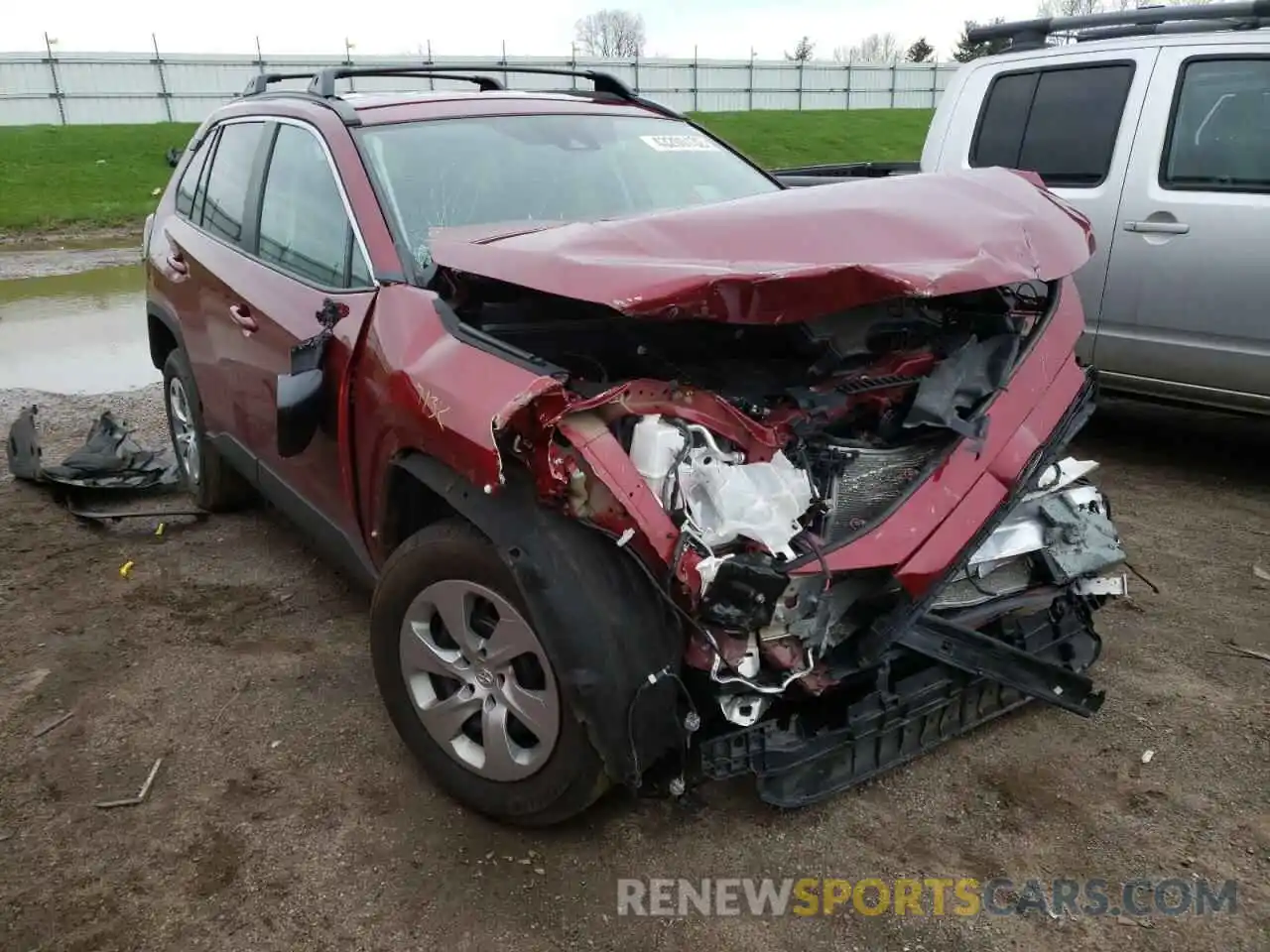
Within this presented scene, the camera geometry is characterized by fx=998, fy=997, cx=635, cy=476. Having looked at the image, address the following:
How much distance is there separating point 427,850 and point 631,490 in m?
1.12

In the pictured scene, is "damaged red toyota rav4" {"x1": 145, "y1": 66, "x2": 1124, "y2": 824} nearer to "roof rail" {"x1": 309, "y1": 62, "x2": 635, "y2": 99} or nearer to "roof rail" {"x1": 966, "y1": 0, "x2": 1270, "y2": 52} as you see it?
"roof rail" {"x1": 309, "y1": 62, "x2": 635, "y2": 99}

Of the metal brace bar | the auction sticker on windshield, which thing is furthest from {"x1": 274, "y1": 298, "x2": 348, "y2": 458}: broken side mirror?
the metal brace bar

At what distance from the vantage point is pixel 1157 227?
15.1ft

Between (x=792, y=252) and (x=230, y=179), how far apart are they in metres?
2.85

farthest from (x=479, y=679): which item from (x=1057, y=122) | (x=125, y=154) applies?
(x=125, y=154)

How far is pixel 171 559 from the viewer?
14.4 ft

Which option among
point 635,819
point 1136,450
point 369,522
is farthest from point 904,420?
point 1136,450

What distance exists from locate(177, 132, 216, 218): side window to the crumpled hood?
233 cm

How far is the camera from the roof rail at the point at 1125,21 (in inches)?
175

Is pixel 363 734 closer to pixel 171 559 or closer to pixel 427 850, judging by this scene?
pixel 427 850

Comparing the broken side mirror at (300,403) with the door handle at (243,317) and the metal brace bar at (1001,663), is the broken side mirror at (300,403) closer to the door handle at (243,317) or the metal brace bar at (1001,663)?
the door handle at (243,317)

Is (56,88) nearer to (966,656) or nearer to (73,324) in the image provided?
(73,324)

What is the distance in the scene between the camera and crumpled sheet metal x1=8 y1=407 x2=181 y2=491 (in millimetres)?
5031

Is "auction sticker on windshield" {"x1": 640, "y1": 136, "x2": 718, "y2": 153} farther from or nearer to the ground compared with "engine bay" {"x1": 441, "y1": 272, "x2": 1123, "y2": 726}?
farther from the ground
